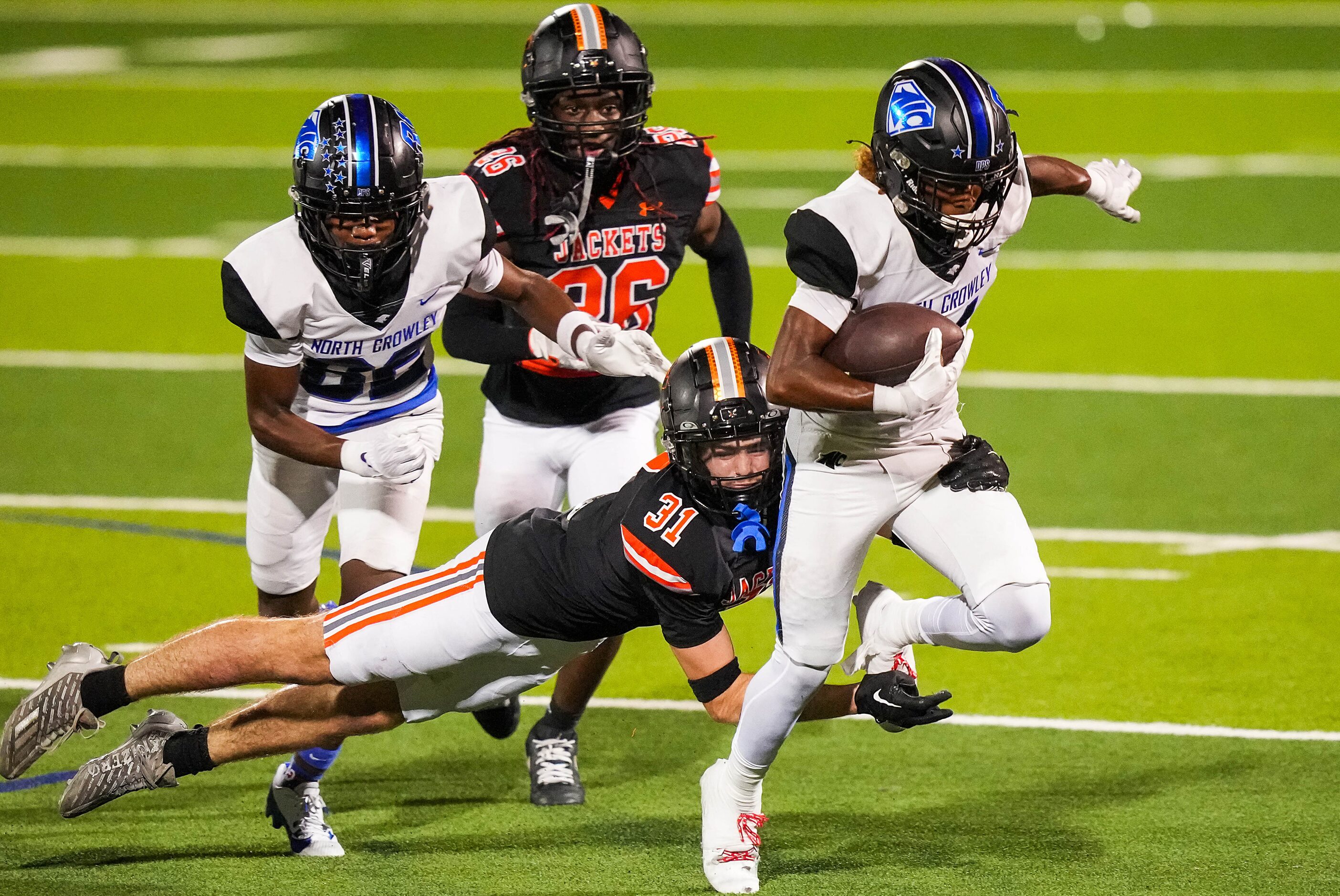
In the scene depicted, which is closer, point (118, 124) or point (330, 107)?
point (330, 107)

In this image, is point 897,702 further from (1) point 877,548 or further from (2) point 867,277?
(1) point 877,548

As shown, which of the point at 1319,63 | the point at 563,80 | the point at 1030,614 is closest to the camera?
the point at 1030,614

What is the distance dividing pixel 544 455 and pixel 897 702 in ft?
5.66

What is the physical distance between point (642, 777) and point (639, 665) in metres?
0.97

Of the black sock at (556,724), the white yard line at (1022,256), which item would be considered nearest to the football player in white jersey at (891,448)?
the black sock at (556,724)

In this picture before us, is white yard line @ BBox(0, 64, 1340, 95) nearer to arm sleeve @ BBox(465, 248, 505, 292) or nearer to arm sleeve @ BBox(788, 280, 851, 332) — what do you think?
arm sleeve @ BBox(465, 248, 505, 292)

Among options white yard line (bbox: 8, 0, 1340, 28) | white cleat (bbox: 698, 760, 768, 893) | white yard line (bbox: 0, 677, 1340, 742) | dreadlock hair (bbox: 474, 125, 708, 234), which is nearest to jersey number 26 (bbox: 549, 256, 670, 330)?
dreadlock hair (bbox: 474, 125, 708, 234)

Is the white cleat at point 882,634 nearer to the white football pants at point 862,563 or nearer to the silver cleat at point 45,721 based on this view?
the white football pants at point 862,563

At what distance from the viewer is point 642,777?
207 inches

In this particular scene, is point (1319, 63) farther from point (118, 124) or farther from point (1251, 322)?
point (118, 124)

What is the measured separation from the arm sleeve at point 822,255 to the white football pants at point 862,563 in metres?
0.46

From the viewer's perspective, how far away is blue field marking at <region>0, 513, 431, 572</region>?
7.25 m

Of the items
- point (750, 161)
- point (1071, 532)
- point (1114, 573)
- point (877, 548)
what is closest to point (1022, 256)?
point (750, 161)

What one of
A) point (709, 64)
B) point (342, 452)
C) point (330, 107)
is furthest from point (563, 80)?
point (709, 64)
